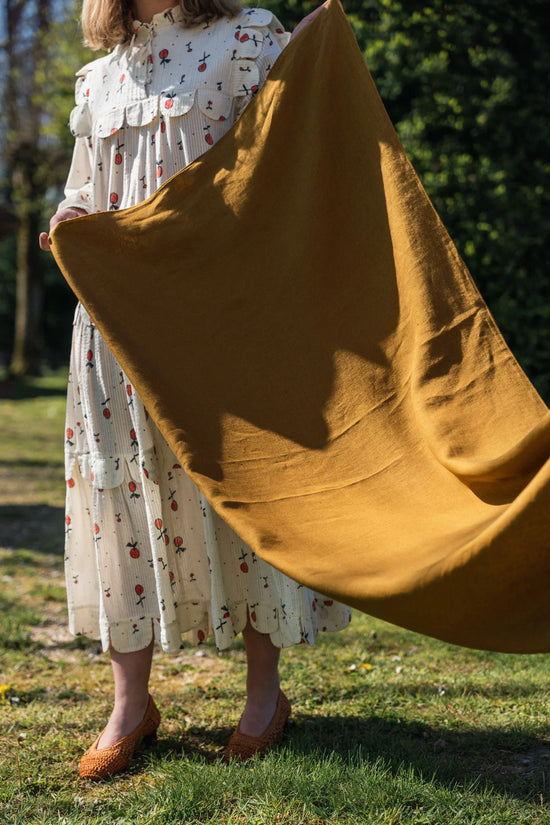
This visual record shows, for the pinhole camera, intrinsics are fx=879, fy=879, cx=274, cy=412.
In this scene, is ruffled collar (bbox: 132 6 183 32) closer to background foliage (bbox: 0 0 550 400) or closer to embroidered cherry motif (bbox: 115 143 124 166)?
embroidered cherry motif (bbox: 115 143 124 166)

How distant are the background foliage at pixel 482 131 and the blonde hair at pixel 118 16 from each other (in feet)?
11.0

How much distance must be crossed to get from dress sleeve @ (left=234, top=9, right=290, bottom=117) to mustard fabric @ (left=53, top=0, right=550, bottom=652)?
0.18 ft

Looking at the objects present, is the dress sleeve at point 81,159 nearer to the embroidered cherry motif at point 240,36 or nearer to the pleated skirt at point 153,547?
the pleated skirt at point 153,547

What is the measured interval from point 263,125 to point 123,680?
5.36 feet

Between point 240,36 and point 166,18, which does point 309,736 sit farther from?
point 166,18

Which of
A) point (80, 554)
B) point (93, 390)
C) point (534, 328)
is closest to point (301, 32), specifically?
point (93, 390)

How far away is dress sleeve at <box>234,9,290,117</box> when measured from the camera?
8.00ft

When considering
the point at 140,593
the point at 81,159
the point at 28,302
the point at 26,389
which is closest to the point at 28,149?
the point at 28,302

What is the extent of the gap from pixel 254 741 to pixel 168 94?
185 centimetres

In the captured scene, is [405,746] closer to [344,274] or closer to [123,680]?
[123,680]

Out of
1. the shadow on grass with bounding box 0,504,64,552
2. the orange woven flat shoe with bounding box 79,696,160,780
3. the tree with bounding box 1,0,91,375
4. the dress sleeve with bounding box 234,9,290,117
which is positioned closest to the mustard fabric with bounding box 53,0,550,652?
the dress sleeve with bounding box 234,9,290,117

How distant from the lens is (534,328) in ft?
19.6

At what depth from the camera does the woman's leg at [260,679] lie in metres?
2.58

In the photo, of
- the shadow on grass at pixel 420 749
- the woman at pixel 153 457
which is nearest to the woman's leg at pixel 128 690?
the woman at pixel 153 457
